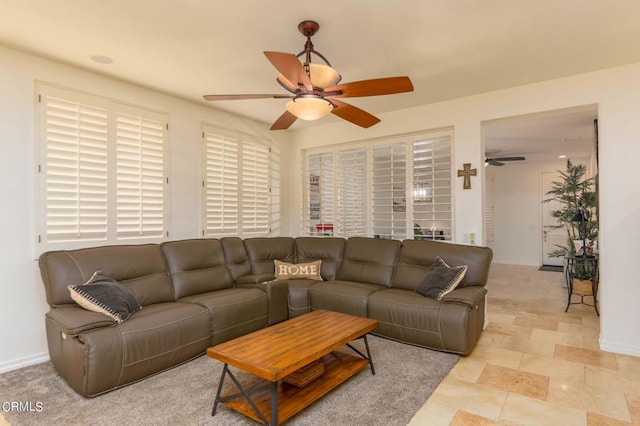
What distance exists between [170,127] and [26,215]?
1691 millimetres

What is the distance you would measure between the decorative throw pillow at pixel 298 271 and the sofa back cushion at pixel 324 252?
146 mm

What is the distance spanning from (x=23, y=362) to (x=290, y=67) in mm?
3322

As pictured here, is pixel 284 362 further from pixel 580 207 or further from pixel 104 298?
pixel 580 207

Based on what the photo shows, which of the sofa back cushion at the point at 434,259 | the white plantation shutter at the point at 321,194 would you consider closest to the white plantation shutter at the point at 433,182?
the sofa back cushion at the point at 434,259

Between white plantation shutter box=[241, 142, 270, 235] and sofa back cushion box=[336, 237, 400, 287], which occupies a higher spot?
white plantation shutter box=[241, 142, 270, 235]

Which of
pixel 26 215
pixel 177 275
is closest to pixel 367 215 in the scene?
pixel 177 275

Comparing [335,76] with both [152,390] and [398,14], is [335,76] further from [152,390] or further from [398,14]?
[152,390]

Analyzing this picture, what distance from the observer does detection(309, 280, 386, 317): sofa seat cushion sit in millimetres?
3713

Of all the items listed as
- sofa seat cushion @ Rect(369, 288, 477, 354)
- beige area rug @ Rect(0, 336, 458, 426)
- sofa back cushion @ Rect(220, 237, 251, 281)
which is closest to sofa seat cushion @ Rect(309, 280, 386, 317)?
sofa seat cushion @ Rect(369, 288, 477, 354)

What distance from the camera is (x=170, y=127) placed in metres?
4.07

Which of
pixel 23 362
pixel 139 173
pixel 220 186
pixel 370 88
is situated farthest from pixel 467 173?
pixel 23 362

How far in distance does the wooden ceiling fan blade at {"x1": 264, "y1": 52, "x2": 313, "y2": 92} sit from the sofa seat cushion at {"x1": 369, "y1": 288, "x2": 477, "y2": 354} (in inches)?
89.3

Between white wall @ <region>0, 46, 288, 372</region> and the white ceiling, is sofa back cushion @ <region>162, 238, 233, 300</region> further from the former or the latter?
the white ceiling

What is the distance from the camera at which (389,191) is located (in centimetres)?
479
